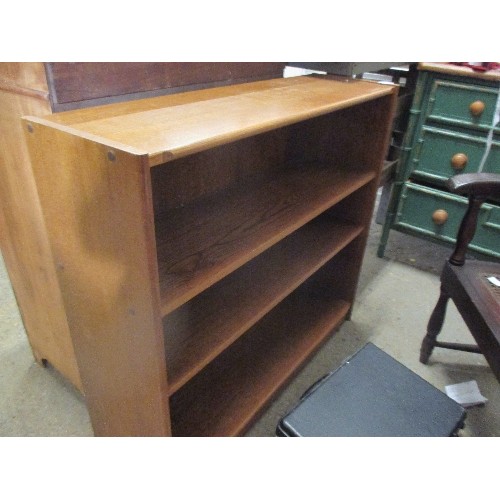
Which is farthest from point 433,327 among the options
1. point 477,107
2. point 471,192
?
point 477,107

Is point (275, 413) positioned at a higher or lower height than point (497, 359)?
lower

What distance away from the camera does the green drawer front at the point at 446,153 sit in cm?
170

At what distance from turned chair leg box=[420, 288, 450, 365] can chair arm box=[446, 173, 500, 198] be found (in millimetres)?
340

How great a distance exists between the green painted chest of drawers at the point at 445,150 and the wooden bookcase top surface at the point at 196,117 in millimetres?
670

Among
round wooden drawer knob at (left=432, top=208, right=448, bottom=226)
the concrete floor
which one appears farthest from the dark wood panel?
round wooden drawer knob at (left=432, top=208, right=448, bottom=226)

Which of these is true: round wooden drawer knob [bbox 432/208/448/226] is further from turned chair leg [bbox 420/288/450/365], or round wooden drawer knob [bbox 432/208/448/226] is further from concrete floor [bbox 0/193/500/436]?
turned chair leg [bbox 420/288/450/365]

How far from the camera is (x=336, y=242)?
4.84ft

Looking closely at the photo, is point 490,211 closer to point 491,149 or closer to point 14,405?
point 491,149

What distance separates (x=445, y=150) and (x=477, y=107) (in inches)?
8.3

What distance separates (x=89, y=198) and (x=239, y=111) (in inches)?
14.6

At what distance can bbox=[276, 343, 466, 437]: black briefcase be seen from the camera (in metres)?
1.01

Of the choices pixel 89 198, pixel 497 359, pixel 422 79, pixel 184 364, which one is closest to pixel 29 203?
pixel 89 198

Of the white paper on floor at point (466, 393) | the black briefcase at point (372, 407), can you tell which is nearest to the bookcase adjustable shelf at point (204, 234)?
the black briefcase at point (372, 407)

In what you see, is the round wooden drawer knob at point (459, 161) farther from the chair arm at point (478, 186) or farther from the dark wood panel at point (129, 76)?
the dark wood panel at point (129, 76)
